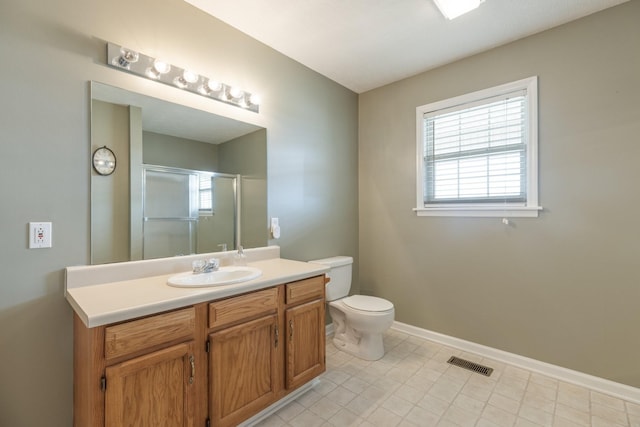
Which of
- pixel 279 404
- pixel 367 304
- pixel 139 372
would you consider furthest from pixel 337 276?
pixel 139 372

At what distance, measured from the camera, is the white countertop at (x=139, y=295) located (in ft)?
3.59

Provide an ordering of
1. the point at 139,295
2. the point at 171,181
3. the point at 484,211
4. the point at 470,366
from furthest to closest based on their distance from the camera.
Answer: the point at 484,211
the point at 470,366
the point at 171,181
the point at 139,295

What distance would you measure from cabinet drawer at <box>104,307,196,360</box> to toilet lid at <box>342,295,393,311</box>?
55.1 inches

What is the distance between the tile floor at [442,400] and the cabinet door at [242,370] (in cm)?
22

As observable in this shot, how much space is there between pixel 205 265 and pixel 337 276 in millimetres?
1252

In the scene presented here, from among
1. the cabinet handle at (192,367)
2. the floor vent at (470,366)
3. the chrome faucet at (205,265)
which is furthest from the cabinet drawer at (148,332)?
the floor vent at (470,366)

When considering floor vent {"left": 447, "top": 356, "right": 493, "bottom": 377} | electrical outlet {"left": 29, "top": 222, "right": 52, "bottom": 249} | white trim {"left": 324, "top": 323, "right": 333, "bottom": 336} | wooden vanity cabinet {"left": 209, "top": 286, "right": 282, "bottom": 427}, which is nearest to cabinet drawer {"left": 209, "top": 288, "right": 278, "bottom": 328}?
wooden vanity cabinet {"left": 209, "top": 286, "right": 282, "bottom": 427}

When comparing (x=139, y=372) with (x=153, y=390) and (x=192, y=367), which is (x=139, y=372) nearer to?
(x=153, y=390)

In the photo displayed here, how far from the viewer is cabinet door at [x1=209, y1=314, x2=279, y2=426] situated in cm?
140

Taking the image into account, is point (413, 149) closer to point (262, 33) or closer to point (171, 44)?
point (262, 33)

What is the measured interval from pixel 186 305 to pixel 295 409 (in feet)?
3.35

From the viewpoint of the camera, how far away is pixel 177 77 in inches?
69.2

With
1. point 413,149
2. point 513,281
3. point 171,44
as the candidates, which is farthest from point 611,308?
point 171,44

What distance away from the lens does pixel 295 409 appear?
1757 millimetres
